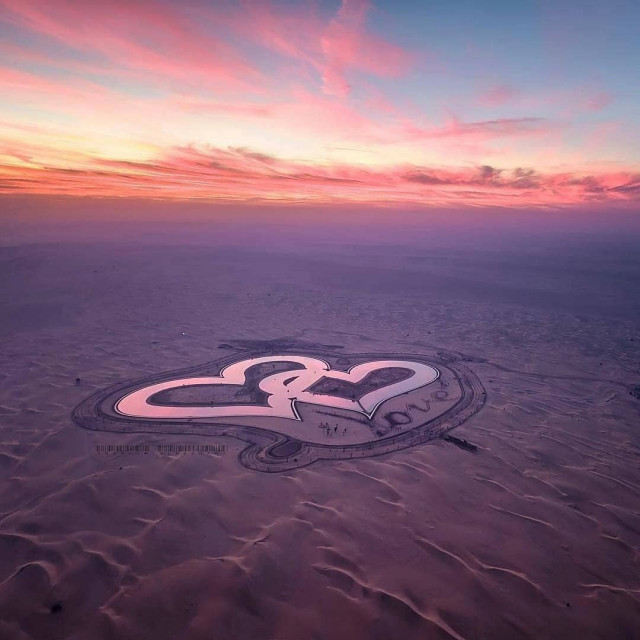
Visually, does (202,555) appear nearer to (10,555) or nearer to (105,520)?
(105,520)

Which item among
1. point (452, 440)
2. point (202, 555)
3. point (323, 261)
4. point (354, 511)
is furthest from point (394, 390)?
point (323, 261)

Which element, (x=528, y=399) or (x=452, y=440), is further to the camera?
(x=528, y=399)

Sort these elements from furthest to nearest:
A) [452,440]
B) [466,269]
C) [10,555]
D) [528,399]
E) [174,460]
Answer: [466,269] → [528,399] → [452,440] → [174,460] → [10,555]

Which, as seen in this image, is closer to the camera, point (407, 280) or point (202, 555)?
point (202, 555)

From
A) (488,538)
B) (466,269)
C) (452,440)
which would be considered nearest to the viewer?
(488,538)

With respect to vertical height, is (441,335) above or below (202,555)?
below

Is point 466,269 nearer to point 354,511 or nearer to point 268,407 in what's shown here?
point 268,407

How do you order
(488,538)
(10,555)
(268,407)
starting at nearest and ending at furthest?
(10,555), (488,538), (268,407)

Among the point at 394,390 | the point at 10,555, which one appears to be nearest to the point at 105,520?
the point at 10,555

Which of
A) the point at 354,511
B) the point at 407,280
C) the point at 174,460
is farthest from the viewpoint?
the point at 407,280
